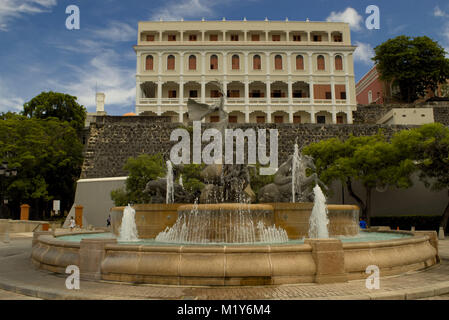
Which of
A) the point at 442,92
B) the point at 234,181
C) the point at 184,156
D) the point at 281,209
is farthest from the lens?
the point at 442,92

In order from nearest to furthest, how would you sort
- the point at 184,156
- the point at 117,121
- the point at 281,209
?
the point at 281,209, the point at 184,156, the point at 117,121

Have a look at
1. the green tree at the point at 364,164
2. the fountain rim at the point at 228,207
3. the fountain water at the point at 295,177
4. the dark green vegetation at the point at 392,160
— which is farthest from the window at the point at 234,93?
the fountain rim at the point at 228,207

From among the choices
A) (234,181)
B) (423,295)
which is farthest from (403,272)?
(234,181)

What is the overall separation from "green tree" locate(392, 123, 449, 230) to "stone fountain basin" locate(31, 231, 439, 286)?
20135 millimetres

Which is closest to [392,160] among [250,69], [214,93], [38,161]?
[250,69]

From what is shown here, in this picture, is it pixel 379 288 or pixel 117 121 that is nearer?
pixel 379 288

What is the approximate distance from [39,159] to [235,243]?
1299 inches

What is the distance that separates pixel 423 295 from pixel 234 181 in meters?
8.01

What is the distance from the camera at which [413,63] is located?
4956cm

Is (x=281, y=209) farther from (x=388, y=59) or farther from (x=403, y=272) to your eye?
(x=388, y=59)

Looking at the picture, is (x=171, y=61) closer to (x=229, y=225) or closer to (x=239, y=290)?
(x=229, y=225)

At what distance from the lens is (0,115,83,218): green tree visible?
36.0 m

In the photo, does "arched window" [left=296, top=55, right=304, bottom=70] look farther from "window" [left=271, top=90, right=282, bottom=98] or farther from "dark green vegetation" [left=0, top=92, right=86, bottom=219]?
"dark green vegetation" [left=0, top=92, right=86, bottom=219]

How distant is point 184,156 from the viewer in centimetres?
3462
